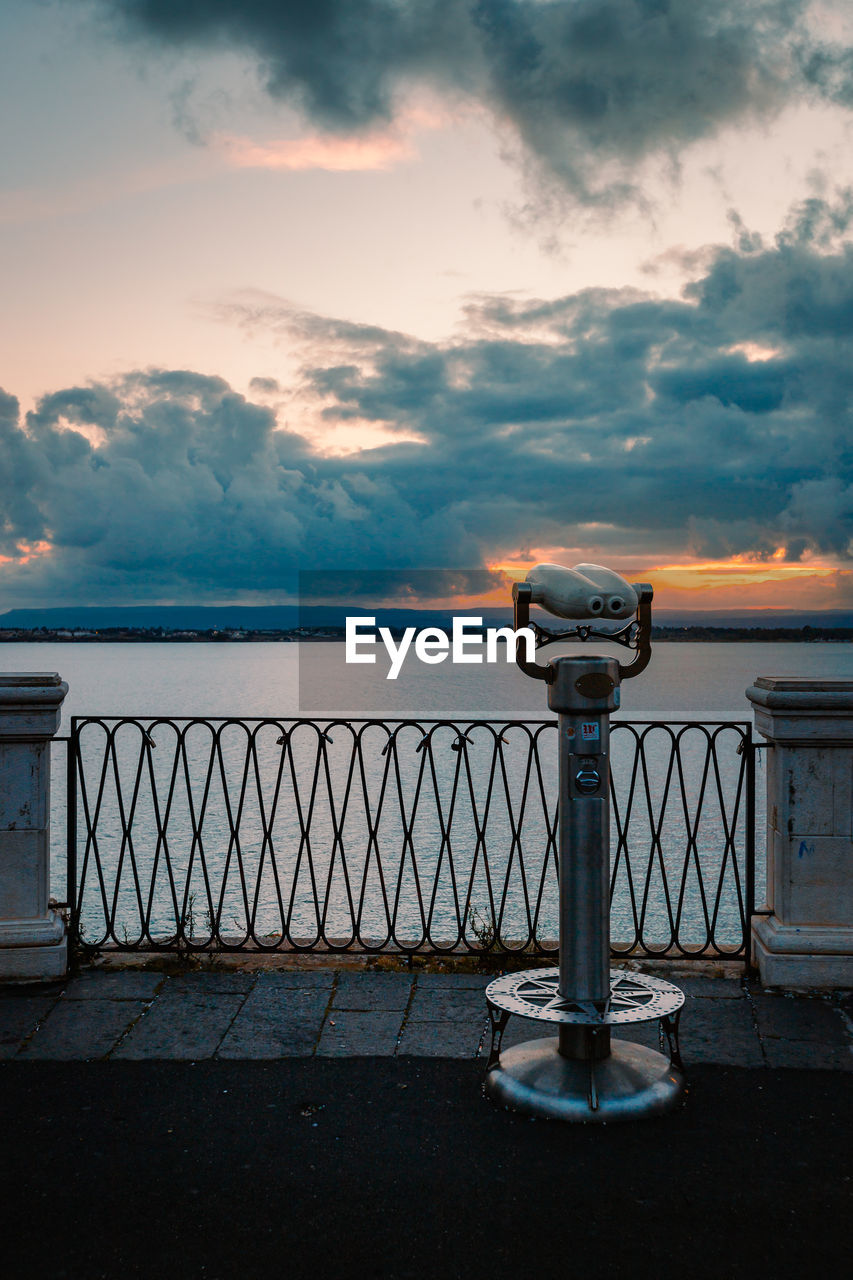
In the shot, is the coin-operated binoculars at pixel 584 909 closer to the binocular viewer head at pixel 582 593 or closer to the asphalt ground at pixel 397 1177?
the binocular viewer head at pixel 582 593

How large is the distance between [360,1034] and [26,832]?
2.11 metres

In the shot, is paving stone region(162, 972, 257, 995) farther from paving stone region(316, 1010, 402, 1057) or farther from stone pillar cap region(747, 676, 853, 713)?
stone pillar cap region(747, 676, 853, 713)

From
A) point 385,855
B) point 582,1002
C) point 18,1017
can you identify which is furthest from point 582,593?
point 385,855

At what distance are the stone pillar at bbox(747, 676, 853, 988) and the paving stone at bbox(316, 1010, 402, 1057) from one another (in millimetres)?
2002

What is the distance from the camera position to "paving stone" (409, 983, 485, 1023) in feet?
15.4

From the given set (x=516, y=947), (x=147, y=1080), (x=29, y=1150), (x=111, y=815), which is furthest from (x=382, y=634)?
(x=111, y=815)

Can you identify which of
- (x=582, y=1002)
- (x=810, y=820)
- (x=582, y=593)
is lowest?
(x=582, y=1002)

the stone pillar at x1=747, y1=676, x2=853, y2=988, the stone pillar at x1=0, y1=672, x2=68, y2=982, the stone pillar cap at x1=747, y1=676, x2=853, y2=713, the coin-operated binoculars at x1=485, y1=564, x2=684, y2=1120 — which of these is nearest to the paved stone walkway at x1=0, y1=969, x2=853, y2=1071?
the stone pillar at x1=0, y1=672, x2=68, y2=982

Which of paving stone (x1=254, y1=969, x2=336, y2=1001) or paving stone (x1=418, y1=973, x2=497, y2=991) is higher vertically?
paving stone (x1=418, y1=973, x2=497, y2=991)

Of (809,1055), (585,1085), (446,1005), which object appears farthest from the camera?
(446,1005)

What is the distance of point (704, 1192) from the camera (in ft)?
10.4

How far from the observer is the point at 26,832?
17.0 ft

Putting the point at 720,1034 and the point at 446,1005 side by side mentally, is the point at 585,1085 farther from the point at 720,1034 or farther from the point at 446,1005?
the point at 446,1005

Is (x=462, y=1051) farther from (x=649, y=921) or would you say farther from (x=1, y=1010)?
(x=649, y=921)
